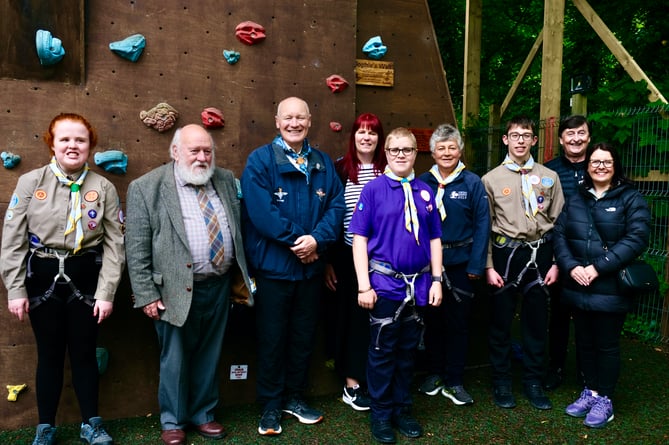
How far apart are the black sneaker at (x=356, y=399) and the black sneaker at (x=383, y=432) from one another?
36cm

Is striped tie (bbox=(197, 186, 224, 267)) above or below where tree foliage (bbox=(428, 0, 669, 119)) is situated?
below

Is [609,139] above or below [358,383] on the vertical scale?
above

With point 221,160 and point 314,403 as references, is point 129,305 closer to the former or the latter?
point 221,160

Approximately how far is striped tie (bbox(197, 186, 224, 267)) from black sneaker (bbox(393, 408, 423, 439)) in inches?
58.5

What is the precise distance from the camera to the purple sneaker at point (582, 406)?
3717 mm

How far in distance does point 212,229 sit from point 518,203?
2.07 metres

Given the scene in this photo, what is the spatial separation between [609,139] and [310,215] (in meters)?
3.59

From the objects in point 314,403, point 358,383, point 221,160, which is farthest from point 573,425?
point 221,160

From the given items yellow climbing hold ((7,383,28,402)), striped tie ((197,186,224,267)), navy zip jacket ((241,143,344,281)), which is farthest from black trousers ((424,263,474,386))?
yellow climbing hold ((7,383,28,402))

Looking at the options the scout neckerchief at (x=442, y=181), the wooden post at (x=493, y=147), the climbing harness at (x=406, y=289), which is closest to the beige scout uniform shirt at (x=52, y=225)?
the climbing harness at (x=406, y=289)

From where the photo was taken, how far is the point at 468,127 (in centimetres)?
785

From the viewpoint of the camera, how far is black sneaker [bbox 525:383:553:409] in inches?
151

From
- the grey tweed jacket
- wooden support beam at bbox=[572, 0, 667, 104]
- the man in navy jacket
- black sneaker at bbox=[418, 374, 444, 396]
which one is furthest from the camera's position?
wooden support beam at bbox=[572, 0, 667, 104]

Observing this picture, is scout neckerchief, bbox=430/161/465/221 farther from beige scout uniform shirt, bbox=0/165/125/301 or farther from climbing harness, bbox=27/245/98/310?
climbing harness, bbox=27/245/98/310
